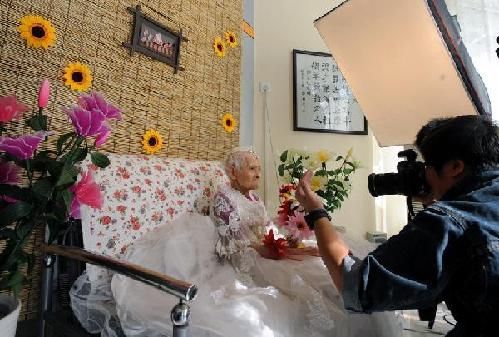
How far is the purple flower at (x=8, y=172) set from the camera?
2.26 feet

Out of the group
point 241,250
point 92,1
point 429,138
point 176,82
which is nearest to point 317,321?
point 241,250

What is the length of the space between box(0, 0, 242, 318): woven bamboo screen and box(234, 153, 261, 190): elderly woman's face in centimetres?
49

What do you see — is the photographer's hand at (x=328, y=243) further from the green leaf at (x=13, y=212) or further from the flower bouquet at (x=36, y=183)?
the green leaf at (x=13, y=212)

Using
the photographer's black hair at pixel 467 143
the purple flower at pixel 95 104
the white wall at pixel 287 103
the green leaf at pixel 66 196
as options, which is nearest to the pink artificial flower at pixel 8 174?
the green leaf at pixel 66 196

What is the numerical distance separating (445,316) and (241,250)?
141 centimetres

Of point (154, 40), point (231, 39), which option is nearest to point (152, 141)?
point (154, 40)

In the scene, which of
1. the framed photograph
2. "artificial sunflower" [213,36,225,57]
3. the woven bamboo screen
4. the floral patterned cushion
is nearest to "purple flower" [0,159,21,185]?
the floral patterned cushion

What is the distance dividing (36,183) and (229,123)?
148 centimetres

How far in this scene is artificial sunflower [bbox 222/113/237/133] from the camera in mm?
2072

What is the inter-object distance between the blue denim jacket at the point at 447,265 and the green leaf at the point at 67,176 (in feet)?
2.12

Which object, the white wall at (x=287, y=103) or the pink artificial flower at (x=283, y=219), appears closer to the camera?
the pink artificial flower at (x=283, y=219)

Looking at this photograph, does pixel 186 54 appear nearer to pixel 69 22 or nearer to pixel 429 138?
pixel 69 22

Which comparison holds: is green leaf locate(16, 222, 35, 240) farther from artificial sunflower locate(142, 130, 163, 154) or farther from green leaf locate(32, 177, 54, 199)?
artificial sunflower locate(142, 130, 163, 154)

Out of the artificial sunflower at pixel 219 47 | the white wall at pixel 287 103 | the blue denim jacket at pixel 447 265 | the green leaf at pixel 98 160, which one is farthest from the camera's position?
the white wall at pixel 287 103
